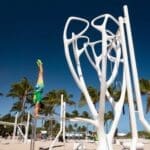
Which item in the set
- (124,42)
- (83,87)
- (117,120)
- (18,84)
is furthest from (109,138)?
(18,84)

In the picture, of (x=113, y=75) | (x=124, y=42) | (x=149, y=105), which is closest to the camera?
(x=124, y=42)

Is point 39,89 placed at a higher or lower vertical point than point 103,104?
higher

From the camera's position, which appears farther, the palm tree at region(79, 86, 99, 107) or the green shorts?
the palm tree at region(79, 86, 99, 107)

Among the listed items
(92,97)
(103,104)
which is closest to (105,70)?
(103,104)

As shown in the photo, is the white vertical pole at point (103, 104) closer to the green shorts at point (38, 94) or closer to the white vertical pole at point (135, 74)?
the white vertical pole at point (135, 74)

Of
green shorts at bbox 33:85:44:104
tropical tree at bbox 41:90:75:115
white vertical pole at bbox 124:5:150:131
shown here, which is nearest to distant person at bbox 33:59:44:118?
A: green shorts at bbox 33:85:44:104

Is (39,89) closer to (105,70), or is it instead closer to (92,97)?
(105,70)

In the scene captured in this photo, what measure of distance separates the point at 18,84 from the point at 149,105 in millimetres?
30906

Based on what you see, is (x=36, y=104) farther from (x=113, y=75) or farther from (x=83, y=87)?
(x=113, y=75)

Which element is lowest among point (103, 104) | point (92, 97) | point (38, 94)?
point (103, 104)

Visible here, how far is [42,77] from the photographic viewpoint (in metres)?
16.2

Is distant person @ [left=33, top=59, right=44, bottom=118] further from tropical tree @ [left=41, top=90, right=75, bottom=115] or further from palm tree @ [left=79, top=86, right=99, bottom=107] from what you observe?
tropical tree @ [left=41, top=90, right=75, bottom=115]

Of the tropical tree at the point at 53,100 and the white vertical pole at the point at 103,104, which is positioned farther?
the tropical tree at the point at 53,100

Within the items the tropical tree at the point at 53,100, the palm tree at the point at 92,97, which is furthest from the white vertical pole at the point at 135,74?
the tropical tree at the point at 53,100
